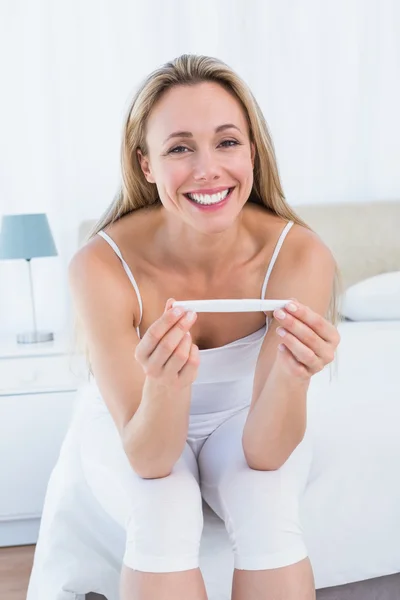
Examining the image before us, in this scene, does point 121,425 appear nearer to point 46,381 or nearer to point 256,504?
point 256,504

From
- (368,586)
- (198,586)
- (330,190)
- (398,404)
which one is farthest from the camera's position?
(330,190)

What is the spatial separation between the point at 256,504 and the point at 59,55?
2404 millimetres

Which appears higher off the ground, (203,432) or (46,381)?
(203,432)

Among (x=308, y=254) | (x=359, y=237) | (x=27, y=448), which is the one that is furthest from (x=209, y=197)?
(x=359, y=237)

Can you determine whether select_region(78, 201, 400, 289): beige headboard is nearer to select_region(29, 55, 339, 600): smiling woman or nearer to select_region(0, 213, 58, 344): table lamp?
select_region(0, 213, 58, 344): table lamp

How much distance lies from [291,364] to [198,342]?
380 millimetres

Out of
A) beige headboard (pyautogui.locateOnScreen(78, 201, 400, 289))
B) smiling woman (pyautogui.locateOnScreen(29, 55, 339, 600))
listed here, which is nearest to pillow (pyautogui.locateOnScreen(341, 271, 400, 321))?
beige headboard (pyautogui.locateOnScreen(78, 201, 400, 289))

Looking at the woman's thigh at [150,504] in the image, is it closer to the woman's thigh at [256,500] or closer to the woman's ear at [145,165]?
the woman's thigh at [256,500]

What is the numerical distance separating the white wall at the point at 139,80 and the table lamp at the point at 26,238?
1.07ft

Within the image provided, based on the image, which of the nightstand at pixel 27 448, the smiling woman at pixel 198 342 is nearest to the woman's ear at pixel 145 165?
the smiling woman at pixel 198 342

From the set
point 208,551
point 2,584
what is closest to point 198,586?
point 208,551

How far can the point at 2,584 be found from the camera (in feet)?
6.95

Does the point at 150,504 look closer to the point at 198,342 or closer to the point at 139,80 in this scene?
the point at 198,342

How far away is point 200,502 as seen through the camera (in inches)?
50.8
